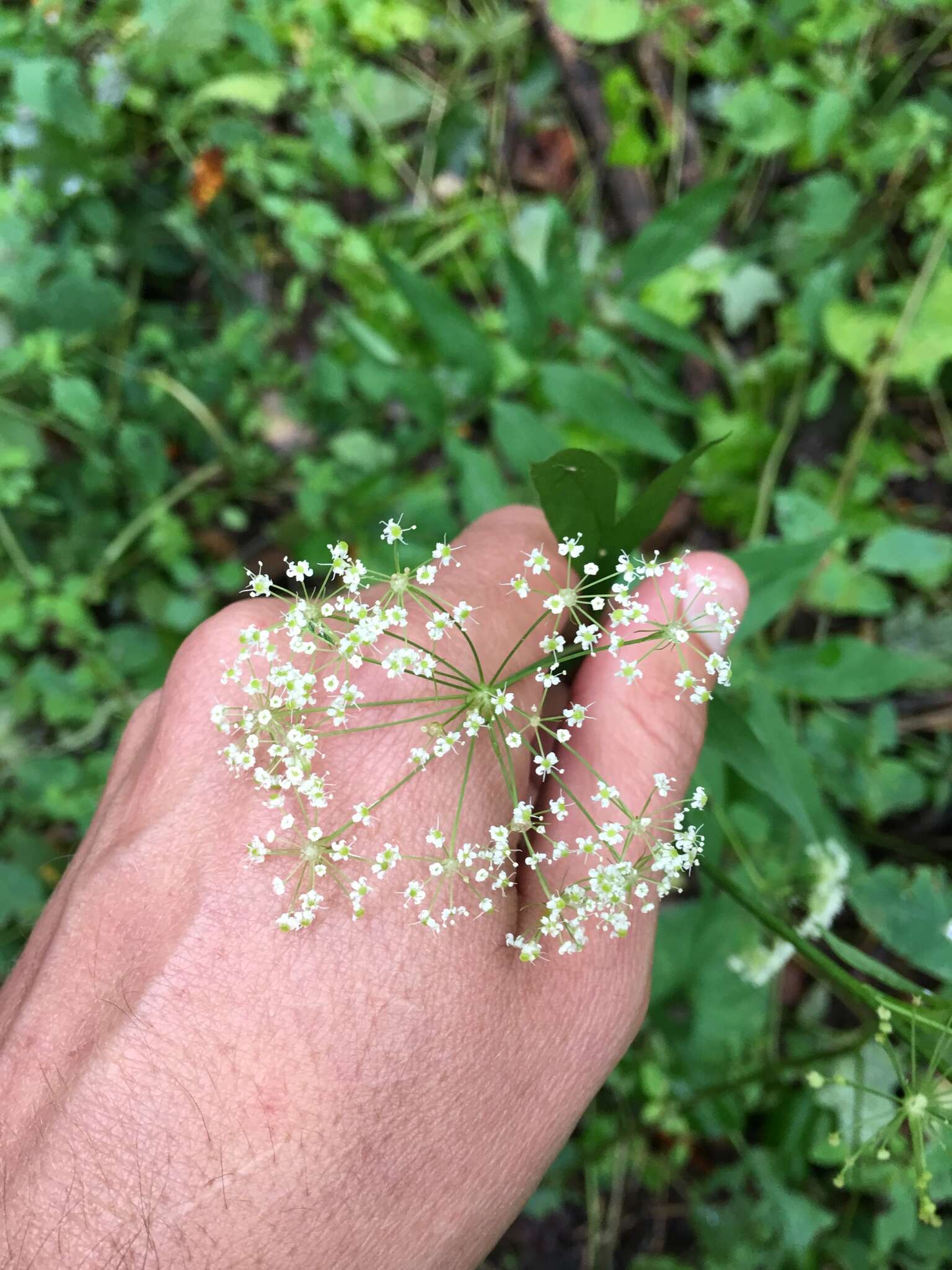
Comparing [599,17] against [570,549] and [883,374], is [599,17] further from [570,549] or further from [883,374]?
[570,549]

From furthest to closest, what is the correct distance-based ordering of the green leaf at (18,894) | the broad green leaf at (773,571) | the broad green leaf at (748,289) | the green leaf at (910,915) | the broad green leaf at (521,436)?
the broad green leaf at (748,289)
the green leaf at (18,894)
the broad green leaf at (521,436)
the broad green leaf at (773,571)
the green leaf at (910,915)

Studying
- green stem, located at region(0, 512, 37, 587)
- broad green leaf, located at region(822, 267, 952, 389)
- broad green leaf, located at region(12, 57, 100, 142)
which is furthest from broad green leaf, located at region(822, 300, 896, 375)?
green stem, located at region(0, 512, 37, 587)

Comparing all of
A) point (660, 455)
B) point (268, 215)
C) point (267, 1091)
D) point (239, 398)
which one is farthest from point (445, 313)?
point (267, 1091)

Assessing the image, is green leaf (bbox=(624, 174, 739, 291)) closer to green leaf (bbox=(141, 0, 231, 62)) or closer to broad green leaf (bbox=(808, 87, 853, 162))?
broad green leaf (bbox=(808, 87, 853, 162))

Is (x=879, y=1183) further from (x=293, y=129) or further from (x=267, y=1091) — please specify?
(x=293, y=129)

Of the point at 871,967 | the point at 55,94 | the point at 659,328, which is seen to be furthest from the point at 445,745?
the point at 55,94

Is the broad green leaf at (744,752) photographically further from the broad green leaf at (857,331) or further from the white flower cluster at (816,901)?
the broad green leaf at (857,331)

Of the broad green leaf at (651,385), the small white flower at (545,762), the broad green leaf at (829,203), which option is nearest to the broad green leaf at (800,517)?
the broad green leaf at (651,385)
